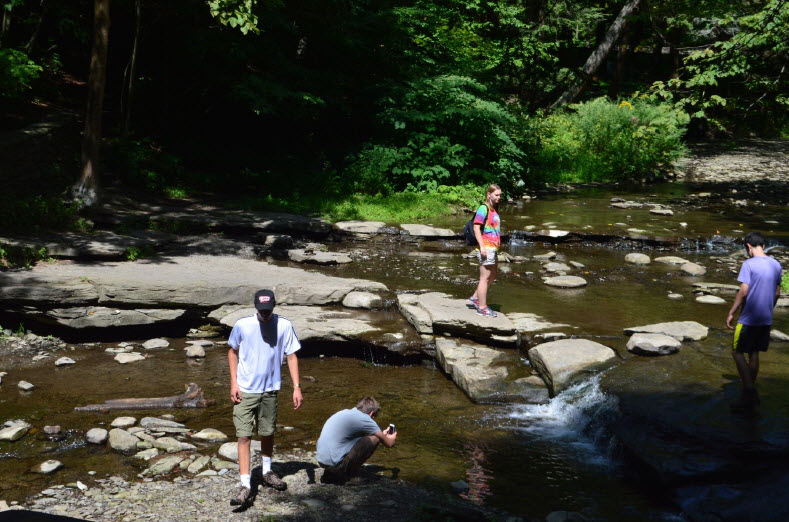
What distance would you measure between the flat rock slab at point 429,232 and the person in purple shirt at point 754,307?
8089 millimetres

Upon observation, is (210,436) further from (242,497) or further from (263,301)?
(263,301)

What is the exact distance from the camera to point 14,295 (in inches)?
332

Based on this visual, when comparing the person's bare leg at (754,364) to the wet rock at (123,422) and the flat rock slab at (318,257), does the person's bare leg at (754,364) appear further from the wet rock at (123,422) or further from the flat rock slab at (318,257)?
the flat rock slab at (318,257)

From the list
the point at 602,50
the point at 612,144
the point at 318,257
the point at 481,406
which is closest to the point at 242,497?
the point at 481,406

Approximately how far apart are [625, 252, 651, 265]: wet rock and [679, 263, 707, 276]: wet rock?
0.63 m

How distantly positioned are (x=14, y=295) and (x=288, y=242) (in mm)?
5146

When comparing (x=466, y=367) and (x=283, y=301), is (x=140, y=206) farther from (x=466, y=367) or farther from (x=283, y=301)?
(x=466, y=367)

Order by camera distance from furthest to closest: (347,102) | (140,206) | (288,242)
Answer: (347,102), (140,206), (288,242)

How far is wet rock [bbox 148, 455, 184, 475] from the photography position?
5473 mm

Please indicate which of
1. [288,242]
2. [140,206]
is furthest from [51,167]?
[288,242]

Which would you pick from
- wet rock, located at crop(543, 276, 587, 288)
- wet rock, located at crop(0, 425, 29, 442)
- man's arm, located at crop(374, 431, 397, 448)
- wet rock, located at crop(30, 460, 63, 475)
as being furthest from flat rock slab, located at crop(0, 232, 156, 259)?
wet rock, located at crop(543, 276, 587, 288)

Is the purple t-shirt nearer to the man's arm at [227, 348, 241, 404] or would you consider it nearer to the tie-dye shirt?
the tie-dye shirt

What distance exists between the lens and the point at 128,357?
26.8 feet

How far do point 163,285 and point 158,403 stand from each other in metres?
2.58
